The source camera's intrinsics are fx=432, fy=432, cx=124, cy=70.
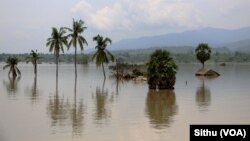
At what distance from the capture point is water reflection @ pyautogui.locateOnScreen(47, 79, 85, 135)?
2531 centimetres

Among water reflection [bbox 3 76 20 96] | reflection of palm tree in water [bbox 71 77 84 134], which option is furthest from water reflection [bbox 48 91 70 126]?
water reflection [bbox 3 76 20 96]

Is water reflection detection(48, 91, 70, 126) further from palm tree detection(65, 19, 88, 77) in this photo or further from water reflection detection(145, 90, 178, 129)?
palm tree detection(65, 19, 88, 77)

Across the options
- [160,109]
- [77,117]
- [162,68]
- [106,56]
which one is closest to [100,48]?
[106,56]

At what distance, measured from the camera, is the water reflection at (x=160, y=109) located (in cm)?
2667

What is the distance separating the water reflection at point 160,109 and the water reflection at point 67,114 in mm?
4592

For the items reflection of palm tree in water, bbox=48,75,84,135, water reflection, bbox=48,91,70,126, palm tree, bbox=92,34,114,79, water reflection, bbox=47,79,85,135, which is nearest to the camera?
water reflection, bbox=47,79,85,135

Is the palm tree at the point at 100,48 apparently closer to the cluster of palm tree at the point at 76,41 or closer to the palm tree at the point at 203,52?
the cluster of palm tree at the point at 76,41

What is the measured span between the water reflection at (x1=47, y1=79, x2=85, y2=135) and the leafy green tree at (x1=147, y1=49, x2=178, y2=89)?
46.4 feet

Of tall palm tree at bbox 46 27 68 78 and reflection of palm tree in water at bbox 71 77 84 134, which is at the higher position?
tall palm tree at bbox 46 27 68 78

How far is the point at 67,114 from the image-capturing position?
30016mm

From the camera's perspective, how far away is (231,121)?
27500mm

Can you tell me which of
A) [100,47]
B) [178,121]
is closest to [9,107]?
[178,121]

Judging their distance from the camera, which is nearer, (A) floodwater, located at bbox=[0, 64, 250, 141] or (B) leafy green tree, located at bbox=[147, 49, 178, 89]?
(A) floodwater, located at bbox=[0, 64, 250, 141]

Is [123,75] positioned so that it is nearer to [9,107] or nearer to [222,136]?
Answer: [9,107]
